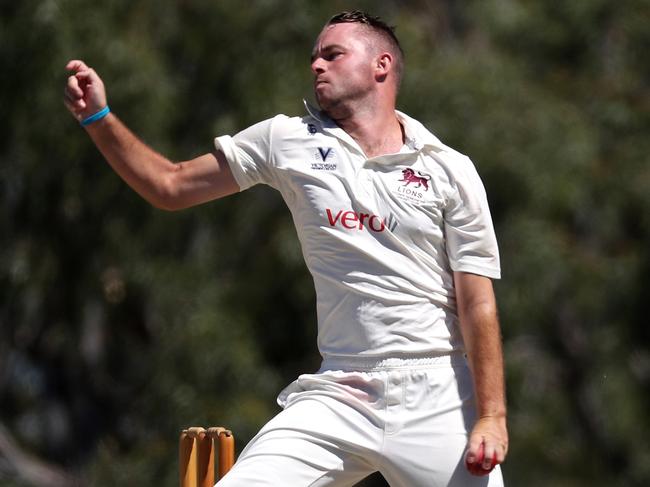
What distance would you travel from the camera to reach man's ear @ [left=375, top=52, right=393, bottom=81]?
4.42 meters

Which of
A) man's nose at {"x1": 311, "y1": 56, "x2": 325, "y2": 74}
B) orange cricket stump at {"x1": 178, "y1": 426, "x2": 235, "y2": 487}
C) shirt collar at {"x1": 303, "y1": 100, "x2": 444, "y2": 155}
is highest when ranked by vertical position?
man's nose at {"x1": 311, "y1": 56, "x2": 325, "y2": 74}

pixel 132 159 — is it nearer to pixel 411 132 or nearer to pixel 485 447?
pixel 411 132

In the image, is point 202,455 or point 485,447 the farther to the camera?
point 202,455

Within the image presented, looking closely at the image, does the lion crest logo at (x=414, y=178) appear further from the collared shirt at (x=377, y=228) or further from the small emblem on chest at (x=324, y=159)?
the small emblem on chest at (x=324, y=159)

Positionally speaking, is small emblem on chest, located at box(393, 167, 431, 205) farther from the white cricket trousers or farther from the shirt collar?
the white cricket trousers

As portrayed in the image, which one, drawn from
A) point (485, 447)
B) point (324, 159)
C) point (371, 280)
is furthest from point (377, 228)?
point (485, 447)

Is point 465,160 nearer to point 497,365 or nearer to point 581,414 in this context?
point 497,365

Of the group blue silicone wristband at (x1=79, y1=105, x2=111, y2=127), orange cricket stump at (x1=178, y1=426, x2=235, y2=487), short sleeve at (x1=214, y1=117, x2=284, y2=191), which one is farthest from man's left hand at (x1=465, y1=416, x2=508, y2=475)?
blue silicone wristband at (x1=79, y1=105, x2=111, y2=127)

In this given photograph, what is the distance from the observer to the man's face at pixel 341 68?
4.33 meters

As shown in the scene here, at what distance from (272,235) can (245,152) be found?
868 centimetres

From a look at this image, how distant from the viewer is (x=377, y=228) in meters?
4.14

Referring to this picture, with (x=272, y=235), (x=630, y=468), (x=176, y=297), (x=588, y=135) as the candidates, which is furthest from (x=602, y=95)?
(x=176, y=297)

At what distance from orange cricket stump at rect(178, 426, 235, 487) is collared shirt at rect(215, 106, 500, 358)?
18.9 inches

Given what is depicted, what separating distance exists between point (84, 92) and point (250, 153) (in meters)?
0.50
